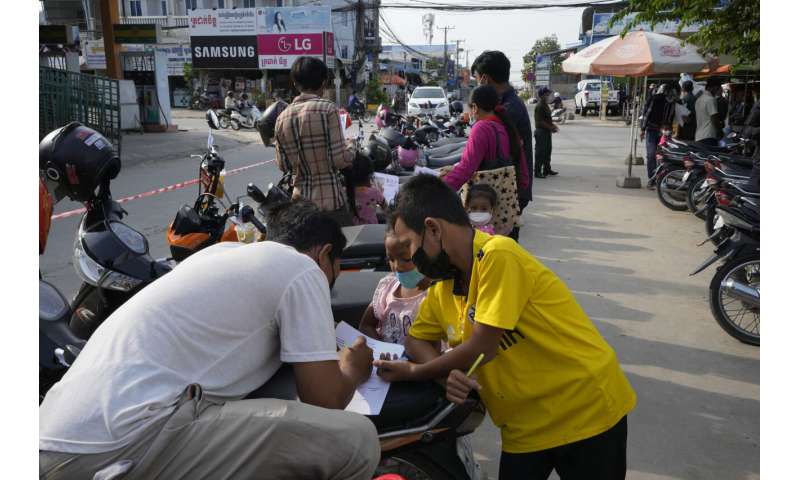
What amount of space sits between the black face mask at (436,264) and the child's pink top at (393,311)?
2.10 ft

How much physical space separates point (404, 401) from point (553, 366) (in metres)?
0.44

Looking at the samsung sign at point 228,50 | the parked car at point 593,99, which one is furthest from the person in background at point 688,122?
the samsung sign at point 228,50

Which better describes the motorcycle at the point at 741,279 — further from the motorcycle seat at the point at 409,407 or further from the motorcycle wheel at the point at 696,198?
the motorcycle wheel at the point at 696,198

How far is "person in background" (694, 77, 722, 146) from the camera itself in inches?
390

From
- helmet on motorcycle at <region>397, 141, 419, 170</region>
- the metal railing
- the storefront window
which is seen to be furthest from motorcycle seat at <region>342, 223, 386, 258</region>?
the storefront window

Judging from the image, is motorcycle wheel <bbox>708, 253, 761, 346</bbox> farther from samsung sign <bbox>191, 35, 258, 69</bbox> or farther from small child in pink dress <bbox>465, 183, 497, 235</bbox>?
samsung sign <bbox>191, 35, 258, 69</bbox>

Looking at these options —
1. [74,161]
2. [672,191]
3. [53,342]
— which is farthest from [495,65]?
[672,191]

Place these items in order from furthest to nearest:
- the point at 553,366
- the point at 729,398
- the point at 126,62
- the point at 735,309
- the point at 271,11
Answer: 1. the point at 271,11
2. the point at 126,62
3. the point at 735,309
4. the point at 729,398
5. the point at 553,366

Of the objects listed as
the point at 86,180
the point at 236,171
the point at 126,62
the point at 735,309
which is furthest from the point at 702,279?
the point at 126,62

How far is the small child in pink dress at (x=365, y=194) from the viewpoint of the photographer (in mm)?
4629

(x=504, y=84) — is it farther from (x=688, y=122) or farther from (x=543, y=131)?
(x=688, y=122)

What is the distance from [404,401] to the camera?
1.85 m

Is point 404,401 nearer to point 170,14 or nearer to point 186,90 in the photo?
point 186,90

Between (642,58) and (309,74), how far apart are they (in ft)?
22.2
